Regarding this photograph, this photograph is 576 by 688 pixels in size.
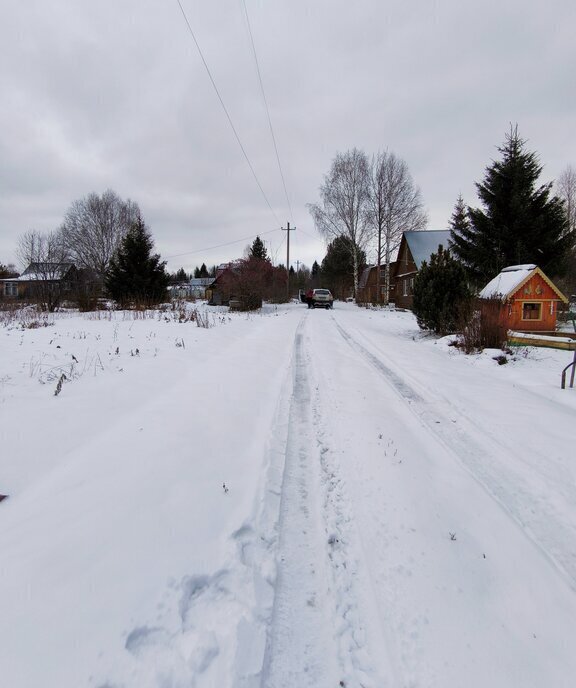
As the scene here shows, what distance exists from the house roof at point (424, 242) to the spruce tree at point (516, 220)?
878 cm

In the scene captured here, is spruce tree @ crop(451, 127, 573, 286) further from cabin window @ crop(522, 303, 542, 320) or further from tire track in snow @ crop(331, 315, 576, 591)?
tire track in snow @ crop(331, 315, 576, 591)

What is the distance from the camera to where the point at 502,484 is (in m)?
3.14

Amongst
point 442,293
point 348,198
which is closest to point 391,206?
point 348,198

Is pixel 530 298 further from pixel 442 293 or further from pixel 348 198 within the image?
pixel 348 198

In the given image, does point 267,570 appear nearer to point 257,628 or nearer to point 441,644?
point 257,628

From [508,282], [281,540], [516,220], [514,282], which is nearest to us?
[281,540]

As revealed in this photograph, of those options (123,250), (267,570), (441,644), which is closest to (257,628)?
(267,570)

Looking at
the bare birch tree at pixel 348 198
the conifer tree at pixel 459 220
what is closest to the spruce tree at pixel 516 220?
the conifer tree at pixel 459 220

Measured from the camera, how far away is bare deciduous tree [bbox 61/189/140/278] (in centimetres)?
4138

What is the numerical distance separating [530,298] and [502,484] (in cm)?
992

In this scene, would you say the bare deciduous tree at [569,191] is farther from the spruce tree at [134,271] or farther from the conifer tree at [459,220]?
the spruce tree at [134,271]

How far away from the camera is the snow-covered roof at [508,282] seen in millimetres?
10617

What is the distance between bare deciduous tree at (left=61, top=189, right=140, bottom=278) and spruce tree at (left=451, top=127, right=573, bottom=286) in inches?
1522

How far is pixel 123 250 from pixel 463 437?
2433 cm
